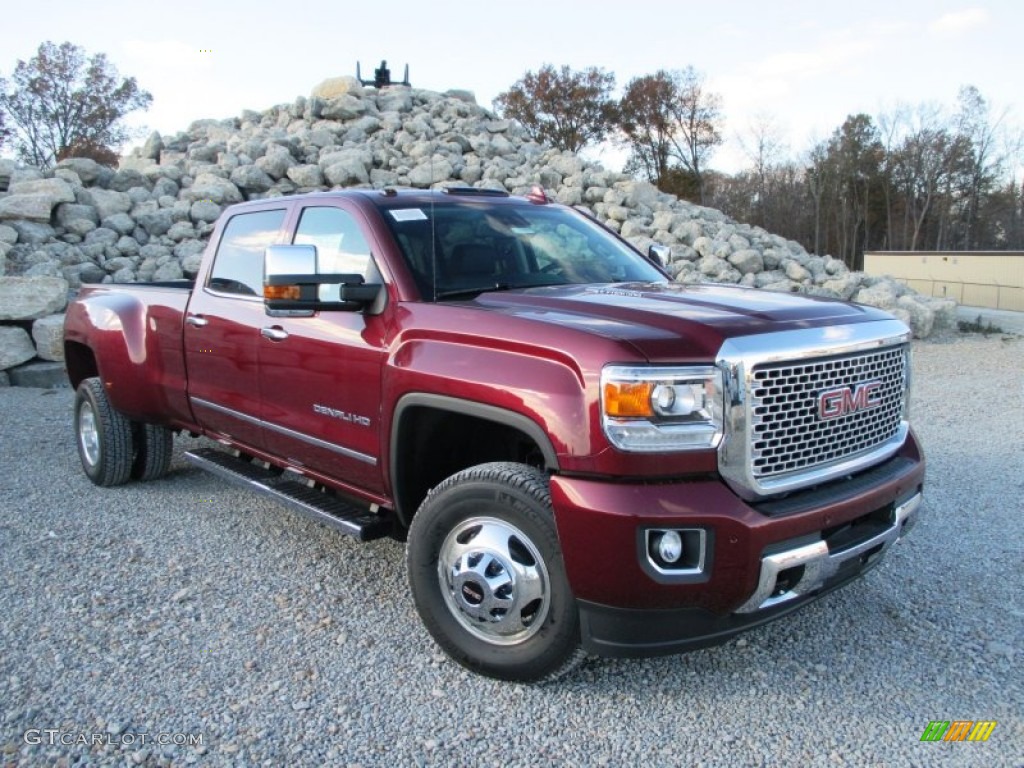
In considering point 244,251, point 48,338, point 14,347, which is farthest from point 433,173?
point 244,251

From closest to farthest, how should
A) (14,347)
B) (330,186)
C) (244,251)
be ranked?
(244,251) < (14,347) < (330,186)

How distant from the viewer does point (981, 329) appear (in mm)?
16359

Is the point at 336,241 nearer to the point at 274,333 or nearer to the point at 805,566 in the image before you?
the point at 274,333

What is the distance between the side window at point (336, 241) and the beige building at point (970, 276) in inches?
1110

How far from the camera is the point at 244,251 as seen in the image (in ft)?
16.3

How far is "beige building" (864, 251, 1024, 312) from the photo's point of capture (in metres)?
30.1

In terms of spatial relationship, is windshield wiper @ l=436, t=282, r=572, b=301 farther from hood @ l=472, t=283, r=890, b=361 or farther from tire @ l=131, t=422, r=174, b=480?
tire @ l=131, t=422, r=174, b=480

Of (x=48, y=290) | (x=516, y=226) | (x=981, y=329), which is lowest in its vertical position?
(x=981, y=329)

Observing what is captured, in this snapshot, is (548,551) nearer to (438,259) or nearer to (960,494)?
(438,259)

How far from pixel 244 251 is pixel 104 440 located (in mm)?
1924

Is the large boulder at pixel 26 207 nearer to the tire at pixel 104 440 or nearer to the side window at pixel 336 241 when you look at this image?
the tire at pixel 104 440

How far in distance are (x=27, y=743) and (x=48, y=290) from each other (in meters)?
9.35

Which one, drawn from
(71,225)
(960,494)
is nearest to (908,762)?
(960,494)

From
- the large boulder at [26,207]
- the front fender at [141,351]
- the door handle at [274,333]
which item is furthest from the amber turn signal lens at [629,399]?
the large boulder at [26,207]
